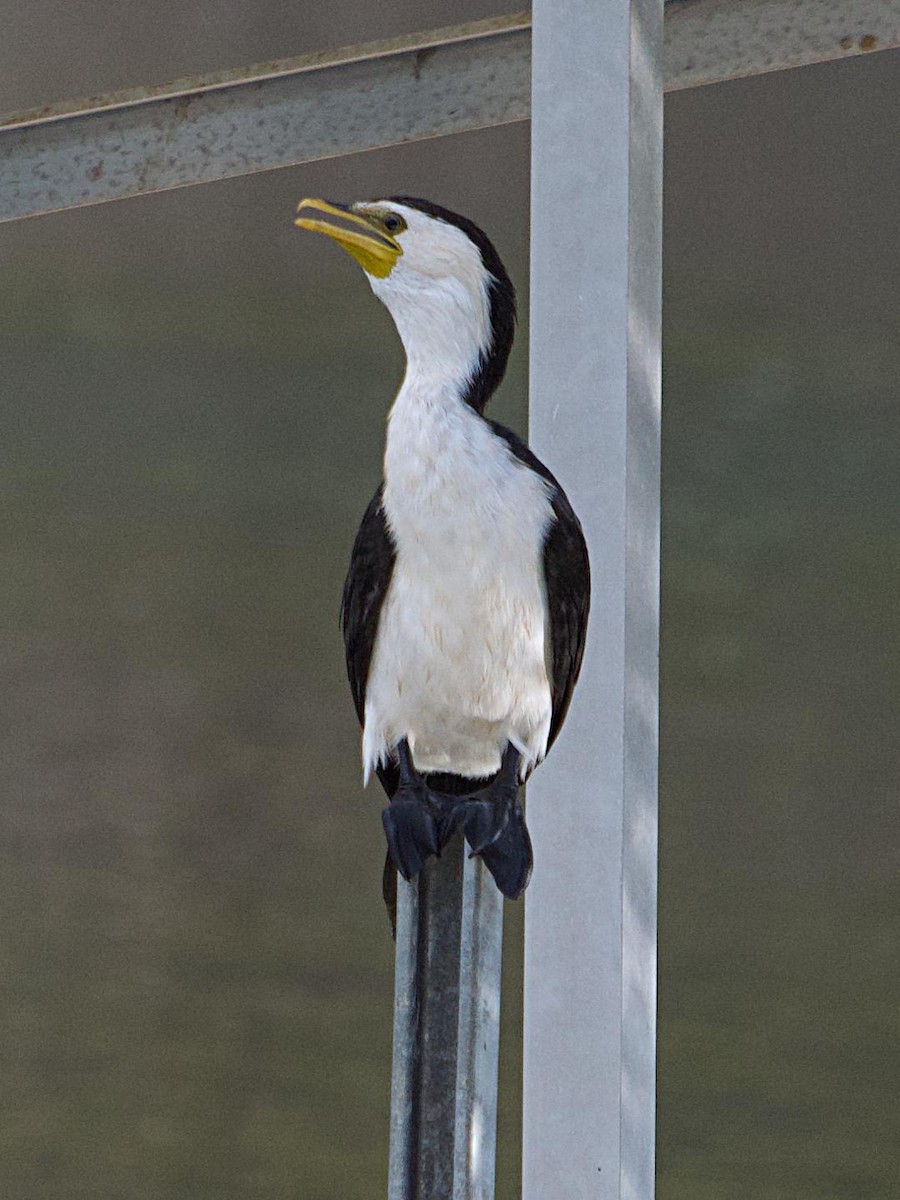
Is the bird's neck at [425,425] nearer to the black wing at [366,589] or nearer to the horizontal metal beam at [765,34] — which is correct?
the black wing at [366,589]

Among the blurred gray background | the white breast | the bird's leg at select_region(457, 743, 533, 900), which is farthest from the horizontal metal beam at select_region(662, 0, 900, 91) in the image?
the blurred gray background

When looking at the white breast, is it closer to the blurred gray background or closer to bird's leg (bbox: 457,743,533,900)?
bird's leg (bbox: 457,743,533,900)

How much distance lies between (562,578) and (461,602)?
95 mm

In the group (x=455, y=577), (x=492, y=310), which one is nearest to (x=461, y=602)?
(x=455, y=577)

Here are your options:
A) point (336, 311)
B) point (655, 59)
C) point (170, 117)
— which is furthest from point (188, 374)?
point (655, 59)

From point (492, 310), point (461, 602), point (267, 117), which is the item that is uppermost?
point (267, 117)

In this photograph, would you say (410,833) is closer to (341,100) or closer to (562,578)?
(562,578)

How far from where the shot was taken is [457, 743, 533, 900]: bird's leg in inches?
49.2

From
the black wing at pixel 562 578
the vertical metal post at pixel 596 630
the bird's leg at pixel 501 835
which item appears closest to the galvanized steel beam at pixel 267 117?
the vertical metal post at pixel 596 630

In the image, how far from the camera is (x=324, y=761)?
415 centimetres

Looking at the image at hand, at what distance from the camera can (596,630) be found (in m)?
1.60

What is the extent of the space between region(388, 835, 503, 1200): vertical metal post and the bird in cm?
5

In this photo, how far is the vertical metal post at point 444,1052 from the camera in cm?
119

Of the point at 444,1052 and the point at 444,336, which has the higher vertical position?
the point at 444,336
